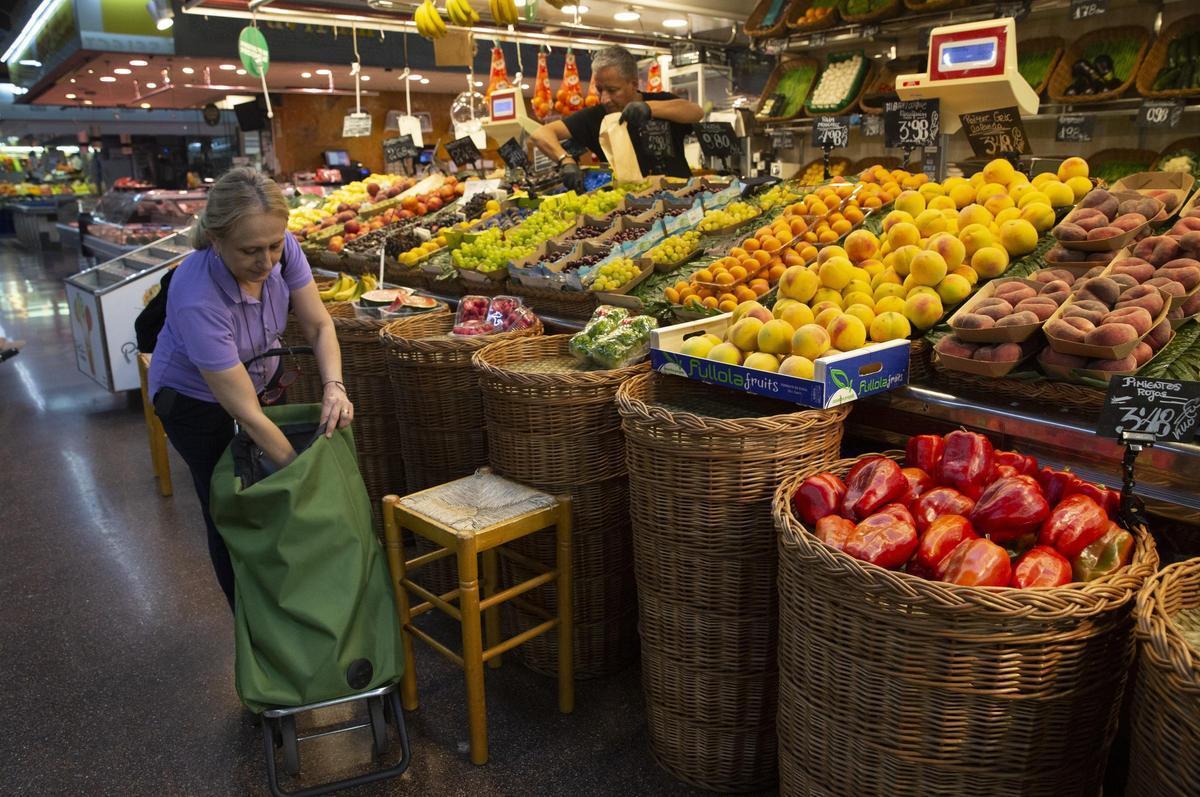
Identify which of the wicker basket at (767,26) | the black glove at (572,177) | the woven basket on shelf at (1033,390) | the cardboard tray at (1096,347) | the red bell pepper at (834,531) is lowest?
the red bell pepper at (834,531)

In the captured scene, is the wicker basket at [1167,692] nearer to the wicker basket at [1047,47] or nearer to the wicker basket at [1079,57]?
the wicker basket at [1079,57]

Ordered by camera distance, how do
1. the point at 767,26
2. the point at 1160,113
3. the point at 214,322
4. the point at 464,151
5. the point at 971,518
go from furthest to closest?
1. the point at 767,26
2. the point at 464,151
3. the point at 1160,113
4. the point at 214,322
5. the point at 971,518

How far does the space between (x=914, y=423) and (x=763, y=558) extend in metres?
0.60

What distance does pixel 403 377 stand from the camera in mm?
2941

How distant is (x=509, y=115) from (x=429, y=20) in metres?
0.98

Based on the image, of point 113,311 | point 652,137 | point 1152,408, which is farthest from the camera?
point 113,311

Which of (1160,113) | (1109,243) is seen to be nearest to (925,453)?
(1109,243)

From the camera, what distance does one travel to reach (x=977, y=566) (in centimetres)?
141

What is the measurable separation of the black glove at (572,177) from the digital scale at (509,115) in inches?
17.8

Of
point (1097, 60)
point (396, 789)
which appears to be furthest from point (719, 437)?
point (1097, 60)

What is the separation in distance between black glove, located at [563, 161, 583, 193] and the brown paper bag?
1.31 feet

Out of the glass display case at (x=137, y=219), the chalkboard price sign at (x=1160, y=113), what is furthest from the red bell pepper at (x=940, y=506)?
the glass display case at (x=137, y=219)

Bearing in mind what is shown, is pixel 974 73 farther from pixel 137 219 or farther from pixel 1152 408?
pixel 137 219

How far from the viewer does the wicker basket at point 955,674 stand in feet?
4.34
